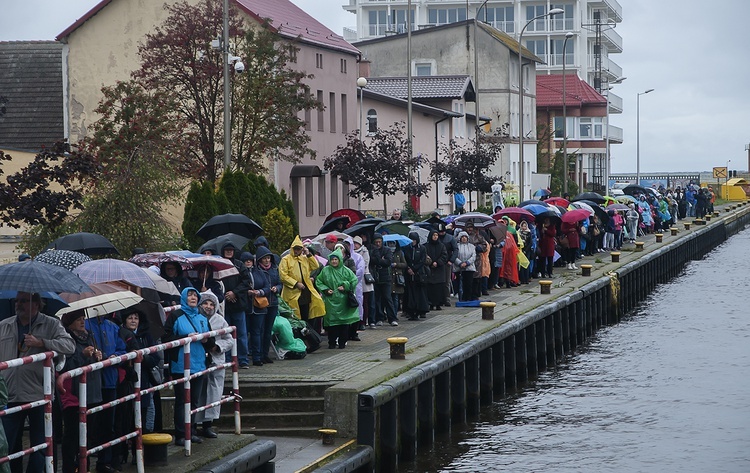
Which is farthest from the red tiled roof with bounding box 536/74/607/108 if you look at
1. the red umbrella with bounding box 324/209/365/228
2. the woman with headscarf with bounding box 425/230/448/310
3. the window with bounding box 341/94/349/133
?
the woman with headscarf with bounding box 425/230/448/310

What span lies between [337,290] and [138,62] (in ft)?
90.0

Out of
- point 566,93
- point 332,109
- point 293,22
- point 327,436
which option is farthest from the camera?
point 566,93

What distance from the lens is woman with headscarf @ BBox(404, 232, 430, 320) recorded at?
25.4 m

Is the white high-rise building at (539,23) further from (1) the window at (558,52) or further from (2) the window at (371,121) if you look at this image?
(2) the window at (371,121)

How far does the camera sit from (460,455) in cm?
1894

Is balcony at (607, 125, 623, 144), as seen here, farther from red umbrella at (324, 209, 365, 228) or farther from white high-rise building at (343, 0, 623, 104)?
red umbrella at (324, 209, 365, 228)

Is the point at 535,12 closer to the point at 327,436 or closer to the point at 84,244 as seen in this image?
the point at 84,244

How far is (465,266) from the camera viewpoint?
1096 inches

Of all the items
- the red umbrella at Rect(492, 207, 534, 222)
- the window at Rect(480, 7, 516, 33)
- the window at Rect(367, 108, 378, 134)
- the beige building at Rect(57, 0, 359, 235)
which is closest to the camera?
the red umbrella at Rect(492, 207, 534, 222)

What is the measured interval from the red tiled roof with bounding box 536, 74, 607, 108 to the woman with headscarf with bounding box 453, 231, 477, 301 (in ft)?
245

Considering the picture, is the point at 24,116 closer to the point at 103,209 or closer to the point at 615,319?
the point at 615,319

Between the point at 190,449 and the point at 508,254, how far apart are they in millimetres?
20370

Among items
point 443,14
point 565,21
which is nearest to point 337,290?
point 565,21

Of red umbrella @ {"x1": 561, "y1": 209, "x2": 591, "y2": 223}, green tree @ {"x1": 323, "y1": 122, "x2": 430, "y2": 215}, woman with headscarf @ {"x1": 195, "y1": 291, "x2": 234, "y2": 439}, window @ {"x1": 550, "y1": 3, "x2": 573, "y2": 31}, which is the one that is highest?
window @ {"x1": 550, "y1": 3, "x2": 573, "y2": 31}
